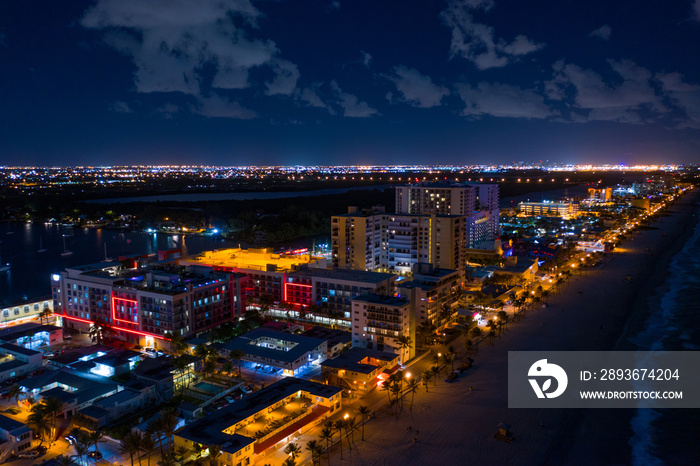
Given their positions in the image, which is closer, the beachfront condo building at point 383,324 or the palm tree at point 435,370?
the palm tree at point 435,370

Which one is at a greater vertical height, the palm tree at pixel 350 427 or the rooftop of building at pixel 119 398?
the rooftop of building at pixel 119 398

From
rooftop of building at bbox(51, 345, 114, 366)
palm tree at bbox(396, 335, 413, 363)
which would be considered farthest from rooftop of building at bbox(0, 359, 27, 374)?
palm tree at bbox(396, 335, 413, 363)

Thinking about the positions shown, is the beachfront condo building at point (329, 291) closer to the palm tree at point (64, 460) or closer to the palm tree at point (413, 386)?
the palm tree at point (413, 386)

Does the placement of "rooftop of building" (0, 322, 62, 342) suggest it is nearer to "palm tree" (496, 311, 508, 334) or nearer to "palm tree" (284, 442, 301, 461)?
"palm tree" (284, 442, 301, 461)

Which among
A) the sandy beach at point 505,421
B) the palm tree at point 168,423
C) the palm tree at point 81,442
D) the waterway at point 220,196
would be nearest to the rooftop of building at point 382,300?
the sandy beach at point 505,421

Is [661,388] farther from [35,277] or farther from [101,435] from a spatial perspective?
[35,277]

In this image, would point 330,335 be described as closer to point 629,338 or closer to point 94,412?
point 94,412

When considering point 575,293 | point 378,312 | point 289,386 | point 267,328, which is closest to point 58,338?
point 267,328

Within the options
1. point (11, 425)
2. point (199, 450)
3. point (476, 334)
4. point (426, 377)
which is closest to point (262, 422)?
point (199, 450)

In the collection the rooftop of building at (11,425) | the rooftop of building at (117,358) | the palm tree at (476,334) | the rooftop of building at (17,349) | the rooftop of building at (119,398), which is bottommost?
the palm tree at (476,334)
